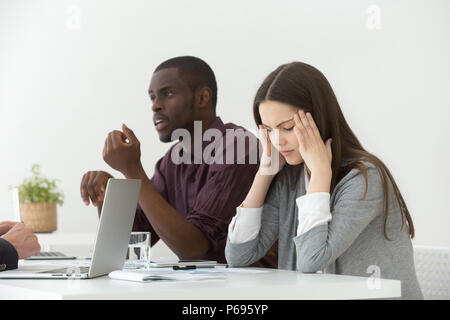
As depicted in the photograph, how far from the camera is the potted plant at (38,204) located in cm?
370

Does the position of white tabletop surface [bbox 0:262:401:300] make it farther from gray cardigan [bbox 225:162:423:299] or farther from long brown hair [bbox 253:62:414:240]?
long brown hair [bbox 253:62:414:240]

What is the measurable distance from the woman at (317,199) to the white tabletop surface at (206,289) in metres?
0.22

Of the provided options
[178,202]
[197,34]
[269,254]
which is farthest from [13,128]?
[269,254]

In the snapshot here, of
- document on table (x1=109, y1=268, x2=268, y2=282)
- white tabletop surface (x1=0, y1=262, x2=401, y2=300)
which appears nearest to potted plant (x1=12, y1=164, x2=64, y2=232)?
document on table (x1=109, y1=268, x2=268, y2=282)

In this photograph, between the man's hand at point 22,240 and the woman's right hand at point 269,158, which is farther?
the woman's right hand at point 269,158

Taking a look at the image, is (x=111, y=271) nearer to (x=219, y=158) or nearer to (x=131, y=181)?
(x=131, y=181)

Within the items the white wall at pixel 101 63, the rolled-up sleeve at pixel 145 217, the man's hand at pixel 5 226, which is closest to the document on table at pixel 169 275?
the man's hand at pixel 5 226

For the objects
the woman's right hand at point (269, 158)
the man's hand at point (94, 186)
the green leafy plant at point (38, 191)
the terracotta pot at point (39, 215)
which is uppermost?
the woman's right hand at point (269, 158)

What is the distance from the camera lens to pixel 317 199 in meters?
1.58

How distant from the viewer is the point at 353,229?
156 cm

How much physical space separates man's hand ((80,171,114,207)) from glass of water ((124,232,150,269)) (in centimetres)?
60

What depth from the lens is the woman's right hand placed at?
5.95 ft

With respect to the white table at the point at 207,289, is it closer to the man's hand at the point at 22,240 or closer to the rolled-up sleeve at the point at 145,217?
the man's hand at the point at 22,240

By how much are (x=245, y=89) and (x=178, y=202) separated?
5.55 feet
